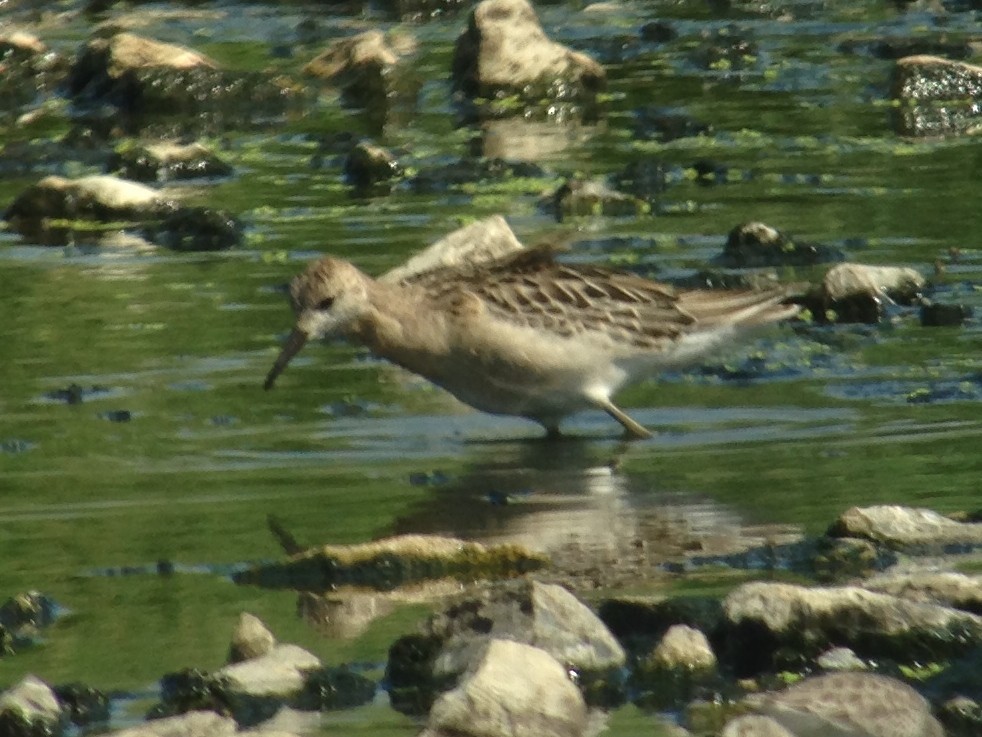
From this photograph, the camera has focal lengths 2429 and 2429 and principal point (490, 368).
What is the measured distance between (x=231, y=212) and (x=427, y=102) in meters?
4.56

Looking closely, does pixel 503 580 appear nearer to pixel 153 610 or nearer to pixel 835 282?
pixel 153 610

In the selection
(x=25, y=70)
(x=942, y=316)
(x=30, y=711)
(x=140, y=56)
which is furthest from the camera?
(x=25, y=70)

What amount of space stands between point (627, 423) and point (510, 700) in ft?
13.7

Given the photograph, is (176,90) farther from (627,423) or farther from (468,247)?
(627,423)

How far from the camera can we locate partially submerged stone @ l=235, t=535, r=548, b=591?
7.44m

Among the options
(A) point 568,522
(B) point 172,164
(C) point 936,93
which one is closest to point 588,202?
(B) point 172,164

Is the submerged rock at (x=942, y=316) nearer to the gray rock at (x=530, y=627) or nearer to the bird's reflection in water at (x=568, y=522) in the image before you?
the bird's reflection in water at (x=568, y=522)

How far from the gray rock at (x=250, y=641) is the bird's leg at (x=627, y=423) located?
11.4 feet

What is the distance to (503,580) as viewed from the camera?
24.3 feet

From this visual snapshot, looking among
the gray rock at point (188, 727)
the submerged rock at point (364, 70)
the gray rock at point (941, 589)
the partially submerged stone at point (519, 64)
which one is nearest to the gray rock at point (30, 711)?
the gray rock at point (188, 727)

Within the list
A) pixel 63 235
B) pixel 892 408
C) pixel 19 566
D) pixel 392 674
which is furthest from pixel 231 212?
pixel 392 674

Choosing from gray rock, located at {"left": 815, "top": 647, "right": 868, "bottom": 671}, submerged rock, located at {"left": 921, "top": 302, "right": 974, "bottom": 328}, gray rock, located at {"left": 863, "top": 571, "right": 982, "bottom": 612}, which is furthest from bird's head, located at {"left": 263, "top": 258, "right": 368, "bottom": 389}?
gray rock, located at {"left": 815, "top": 647, "right": 868, "bottom": 671}

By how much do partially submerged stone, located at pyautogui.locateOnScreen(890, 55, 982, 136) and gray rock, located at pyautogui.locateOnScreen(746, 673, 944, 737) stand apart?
11.5 metres

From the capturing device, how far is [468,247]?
40.6 feet
